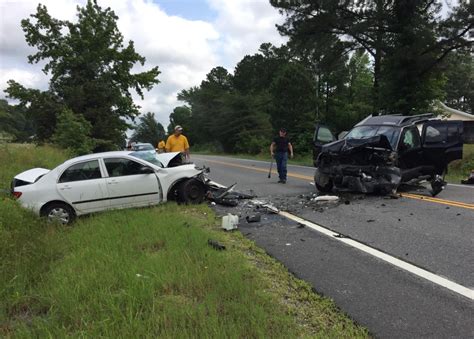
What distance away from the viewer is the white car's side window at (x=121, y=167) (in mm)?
8758

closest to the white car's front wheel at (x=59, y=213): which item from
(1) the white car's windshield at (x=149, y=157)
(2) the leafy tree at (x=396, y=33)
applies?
(1) the white car's windshield at (x=149, y=157)

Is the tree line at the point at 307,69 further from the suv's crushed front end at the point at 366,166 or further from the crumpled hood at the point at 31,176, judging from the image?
the suv's crushed front end at the point at 366,166

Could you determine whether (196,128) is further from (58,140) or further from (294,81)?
(58,140)

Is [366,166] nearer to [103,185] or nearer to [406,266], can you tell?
[406,266]

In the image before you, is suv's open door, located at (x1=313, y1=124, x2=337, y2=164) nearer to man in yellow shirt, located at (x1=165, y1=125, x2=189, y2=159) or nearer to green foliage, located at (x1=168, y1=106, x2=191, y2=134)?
man in yellow shirt, located at (x1=165, y1=125, x2=189, y2=159)

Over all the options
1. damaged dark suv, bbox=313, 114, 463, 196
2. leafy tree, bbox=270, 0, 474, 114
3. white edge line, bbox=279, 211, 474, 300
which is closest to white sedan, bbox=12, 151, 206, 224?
damaged dark suv, bbox=313, 114, 463, 196

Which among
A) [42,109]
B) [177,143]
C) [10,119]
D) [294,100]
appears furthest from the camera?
[10,119]

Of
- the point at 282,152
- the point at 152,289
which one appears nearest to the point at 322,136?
the point at 282,152

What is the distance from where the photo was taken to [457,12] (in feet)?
68.0

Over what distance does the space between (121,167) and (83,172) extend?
0.77m

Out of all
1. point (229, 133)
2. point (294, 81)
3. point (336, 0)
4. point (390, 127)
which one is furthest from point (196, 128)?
point (390, 127)

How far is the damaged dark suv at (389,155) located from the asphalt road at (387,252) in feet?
1.57

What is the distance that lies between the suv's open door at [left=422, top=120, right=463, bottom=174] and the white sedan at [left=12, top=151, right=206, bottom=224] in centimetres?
589

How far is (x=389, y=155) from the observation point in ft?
31.2
